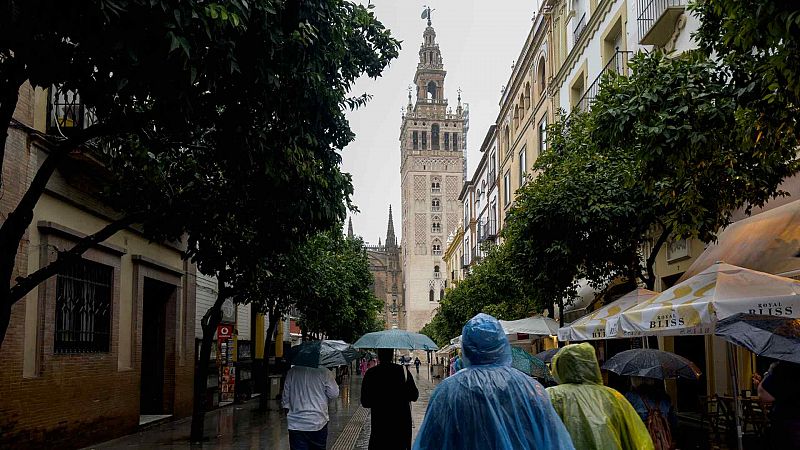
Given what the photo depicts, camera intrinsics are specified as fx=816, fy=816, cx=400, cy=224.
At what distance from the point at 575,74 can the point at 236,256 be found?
14.4m

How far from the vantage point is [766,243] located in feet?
40.9

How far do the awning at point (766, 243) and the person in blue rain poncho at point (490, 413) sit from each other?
869 cm

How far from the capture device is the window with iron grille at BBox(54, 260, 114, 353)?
552 inches

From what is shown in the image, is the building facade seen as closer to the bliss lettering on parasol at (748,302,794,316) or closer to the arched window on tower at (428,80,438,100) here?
the bliss lettering on parasol at (748,302,794,316)

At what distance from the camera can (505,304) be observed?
29.9 metres

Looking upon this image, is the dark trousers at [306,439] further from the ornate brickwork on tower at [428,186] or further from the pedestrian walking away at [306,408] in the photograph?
the ornate brickwork on tower at [428,186]

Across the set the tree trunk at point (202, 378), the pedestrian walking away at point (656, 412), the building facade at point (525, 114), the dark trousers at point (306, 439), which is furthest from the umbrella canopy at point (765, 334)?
the building facade at point (525, 114)

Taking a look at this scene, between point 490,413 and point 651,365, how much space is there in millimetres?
6441

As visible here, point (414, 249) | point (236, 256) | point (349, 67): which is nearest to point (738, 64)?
point (349, 67)

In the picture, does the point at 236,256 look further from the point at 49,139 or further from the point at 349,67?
the point at 349,67

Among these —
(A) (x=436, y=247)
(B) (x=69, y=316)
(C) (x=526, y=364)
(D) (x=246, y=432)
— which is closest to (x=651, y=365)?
(C) (x=526, y=364)

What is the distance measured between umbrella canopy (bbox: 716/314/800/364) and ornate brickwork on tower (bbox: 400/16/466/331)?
105 metres

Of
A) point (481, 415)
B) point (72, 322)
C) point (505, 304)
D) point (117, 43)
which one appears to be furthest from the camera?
point (505, 304)

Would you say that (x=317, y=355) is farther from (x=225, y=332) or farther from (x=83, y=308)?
(x=225, y=332)
